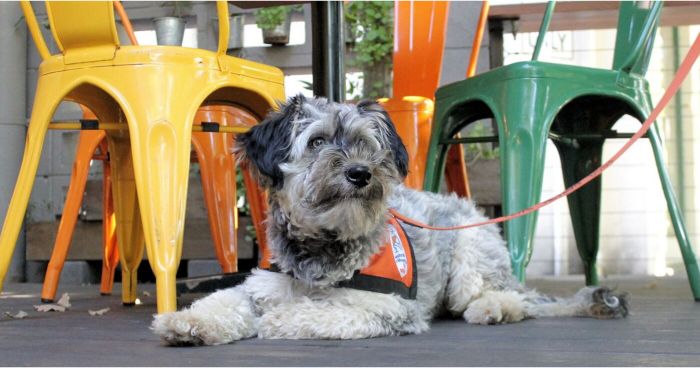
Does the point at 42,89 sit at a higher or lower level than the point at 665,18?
lower

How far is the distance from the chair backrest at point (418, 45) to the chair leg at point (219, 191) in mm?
1208

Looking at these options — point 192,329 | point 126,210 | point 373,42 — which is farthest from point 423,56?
point 192,329

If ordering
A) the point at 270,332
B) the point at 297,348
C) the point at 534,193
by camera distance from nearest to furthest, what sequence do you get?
the point at 297,348 < the point at 270,332 < the point at 534,193

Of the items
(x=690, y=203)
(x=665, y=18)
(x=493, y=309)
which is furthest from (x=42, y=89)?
(x=690, y=203)

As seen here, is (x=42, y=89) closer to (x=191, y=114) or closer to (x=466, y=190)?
(x=191, y=114)

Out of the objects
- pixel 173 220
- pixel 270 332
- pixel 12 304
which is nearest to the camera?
pixel 270 332

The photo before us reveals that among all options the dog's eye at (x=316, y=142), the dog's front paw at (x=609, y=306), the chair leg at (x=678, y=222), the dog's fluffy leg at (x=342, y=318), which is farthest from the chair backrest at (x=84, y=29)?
the chair leg at (x=678, y=222)

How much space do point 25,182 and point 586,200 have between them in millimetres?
2983

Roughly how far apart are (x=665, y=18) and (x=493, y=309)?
4.57 metres

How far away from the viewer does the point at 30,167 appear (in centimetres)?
298

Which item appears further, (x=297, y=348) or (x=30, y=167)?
(x=30, y=167)

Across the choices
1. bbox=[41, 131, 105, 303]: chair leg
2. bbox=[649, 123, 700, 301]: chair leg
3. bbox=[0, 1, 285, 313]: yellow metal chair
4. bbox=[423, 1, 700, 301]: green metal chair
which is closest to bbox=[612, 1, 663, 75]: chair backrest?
bbox=[423, 1, 700, 301]: green metal chair

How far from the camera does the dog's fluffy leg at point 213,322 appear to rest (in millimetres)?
2260

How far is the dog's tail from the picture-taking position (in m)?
2.97
